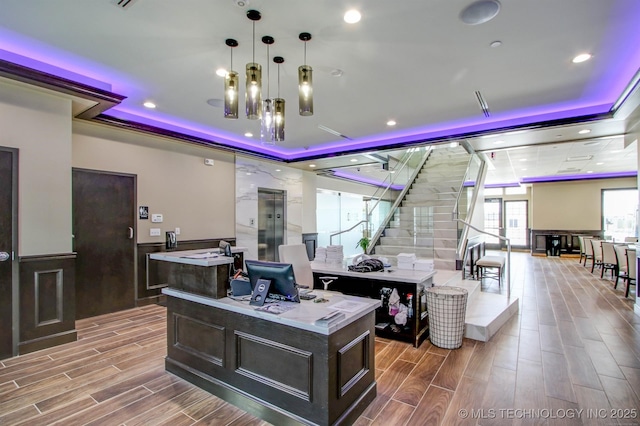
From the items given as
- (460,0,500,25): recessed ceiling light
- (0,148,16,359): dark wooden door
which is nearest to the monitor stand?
(460,0,500,25): recessed ceiling light

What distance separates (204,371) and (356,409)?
130 centimetres

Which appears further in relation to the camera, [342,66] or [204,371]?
[342,66]

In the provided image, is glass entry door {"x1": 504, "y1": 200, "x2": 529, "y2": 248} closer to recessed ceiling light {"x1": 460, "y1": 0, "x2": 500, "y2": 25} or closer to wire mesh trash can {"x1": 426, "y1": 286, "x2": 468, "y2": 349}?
wire mesh trash can {"x1": 426, "y1": 286, "x2": 468, "y2": 349}

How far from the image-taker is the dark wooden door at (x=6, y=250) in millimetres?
3307

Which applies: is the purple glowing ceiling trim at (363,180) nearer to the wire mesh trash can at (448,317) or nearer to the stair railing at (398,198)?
the stair railing at (398,198)

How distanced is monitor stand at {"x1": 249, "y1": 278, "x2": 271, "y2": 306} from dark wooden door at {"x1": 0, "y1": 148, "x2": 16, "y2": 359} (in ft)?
9.31

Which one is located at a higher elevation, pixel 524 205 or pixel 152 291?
pixel 524 205

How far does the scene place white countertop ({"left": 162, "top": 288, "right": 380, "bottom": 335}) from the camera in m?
2.07

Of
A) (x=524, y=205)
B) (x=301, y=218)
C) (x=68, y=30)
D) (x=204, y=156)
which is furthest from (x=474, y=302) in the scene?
(x=524, y=205)

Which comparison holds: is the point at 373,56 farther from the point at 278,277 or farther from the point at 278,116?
the point at 278,277

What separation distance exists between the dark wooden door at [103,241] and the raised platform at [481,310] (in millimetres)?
4822

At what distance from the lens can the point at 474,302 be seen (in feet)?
15.6

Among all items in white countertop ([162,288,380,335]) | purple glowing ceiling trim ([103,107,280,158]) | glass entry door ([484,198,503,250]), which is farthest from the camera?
glass entry door ([484,198,503,250])

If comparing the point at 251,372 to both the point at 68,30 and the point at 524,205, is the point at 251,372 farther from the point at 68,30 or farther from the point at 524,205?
the point at 524,205
